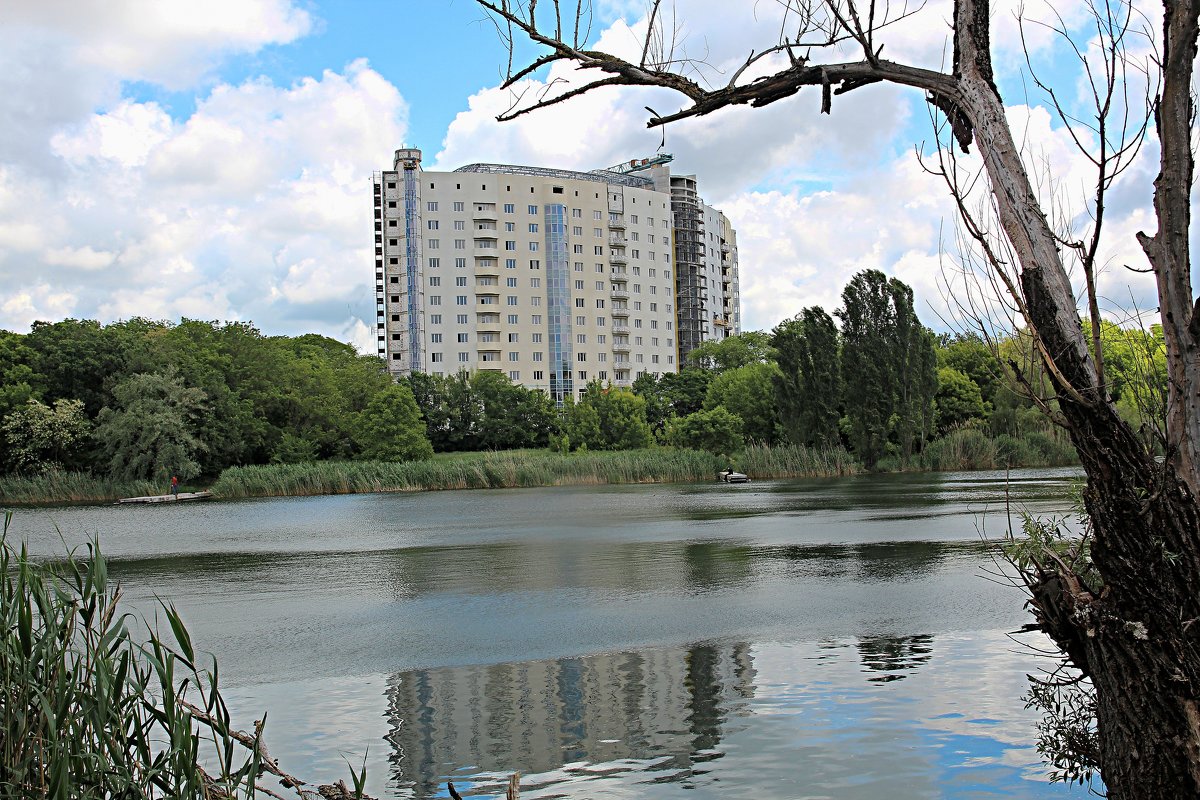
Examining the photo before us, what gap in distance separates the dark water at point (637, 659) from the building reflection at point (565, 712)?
0.03 meters

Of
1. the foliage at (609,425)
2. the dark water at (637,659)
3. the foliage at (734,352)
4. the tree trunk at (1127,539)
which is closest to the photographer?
the tree trunk at (1127,539)

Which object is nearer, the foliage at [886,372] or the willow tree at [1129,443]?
the willow tree at [1129,443]

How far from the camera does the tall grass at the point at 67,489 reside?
178 feet

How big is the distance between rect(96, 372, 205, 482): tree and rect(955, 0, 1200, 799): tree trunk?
191 ft

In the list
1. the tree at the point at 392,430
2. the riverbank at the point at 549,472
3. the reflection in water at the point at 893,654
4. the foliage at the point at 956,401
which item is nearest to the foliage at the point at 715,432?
the riverbank at the point at 549,472

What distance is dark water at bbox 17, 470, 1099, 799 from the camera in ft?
21.6

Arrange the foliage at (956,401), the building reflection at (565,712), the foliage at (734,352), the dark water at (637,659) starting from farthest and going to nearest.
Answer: the foliage at (734,352) < the foliage at (956,401) < the building reflection at (565,712) < the dark water at (637,659)

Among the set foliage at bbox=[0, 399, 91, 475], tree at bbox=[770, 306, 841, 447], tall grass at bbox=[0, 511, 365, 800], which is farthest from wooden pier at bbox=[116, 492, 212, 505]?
tall grass at bbox=[0, 511, 365, 800]

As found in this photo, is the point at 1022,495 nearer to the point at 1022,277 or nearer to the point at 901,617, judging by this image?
the point at 901,617

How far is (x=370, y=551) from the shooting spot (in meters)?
21.6

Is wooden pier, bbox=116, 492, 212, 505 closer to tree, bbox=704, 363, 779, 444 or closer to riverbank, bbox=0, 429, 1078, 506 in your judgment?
riverbank, bbox=0, 429, 1078, 506

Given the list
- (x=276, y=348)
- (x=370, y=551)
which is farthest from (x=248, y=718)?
(x=276, y=348)

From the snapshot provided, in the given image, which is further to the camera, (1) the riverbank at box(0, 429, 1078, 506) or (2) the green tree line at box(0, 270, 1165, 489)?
(2) the green tree line at box(0, 270, 1165, 489)

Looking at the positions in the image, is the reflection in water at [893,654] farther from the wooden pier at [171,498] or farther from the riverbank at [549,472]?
the wooden pier at [171,498]
